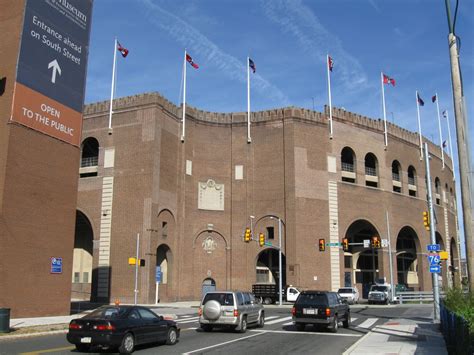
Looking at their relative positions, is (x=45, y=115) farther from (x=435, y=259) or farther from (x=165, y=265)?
(x=165, y=265)

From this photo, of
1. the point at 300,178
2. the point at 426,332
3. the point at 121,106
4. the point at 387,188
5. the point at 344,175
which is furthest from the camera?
the point at 387,188

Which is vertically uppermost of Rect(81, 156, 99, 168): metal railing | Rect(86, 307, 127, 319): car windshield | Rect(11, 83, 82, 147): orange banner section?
Rect(81, 156, 99, 168): metal railing

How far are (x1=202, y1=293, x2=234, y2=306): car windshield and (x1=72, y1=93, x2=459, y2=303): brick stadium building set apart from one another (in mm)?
24337

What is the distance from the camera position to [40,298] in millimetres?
25766

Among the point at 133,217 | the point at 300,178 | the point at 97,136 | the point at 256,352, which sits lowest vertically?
the point at 256,352

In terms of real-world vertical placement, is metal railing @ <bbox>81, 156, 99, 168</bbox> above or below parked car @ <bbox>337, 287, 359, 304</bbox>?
Result: above

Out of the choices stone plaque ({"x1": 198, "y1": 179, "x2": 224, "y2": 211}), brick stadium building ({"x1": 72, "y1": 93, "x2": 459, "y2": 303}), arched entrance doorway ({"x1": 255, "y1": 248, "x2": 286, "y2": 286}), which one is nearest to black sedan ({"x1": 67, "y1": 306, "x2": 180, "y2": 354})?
brick stadium building ({"x1": 72, "y1": 93, "x2": 459, "y2": 303})

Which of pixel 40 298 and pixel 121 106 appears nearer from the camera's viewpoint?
pixel 40 298

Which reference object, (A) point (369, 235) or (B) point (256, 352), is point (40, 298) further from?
(A) point (369, 235)

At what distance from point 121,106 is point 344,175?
24476 mm

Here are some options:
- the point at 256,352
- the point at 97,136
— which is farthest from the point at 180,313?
the point at 97,136

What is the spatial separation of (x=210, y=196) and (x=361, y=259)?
20.7 metres

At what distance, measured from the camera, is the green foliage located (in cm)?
1389

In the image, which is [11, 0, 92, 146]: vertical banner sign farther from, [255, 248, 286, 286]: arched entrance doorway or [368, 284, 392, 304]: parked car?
[255, 248, 286, 286]: arched entrance doorway
